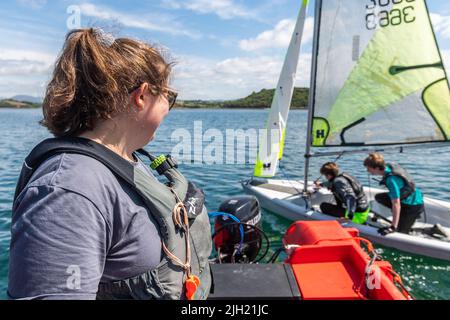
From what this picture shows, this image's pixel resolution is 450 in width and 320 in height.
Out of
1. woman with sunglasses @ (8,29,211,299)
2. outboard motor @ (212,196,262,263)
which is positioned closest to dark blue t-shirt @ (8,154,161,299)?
woman with sunglasses @ (8,29,211,299)

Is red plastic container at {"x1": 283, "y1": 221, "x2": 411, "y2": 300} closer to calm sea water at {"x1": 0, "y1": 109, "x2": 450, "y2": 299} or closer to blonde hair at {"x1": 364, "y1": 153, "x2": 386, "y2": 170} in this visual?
calm sea water at {"x1": 0, "y1": 109, "x2": 450, "y2": 299}

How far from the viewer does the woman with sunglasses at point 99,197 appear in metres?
0.81

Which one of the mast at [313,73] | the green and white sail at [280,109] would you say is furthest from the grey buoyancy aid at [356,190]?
the green and white sail at [280,109]

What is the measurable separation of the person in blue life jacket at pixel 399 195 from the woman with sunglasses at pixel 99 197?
4.80m

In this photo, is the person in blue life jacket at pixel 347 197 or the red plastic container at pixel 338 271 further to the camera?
the person in blue life jacket at pixel 347 197

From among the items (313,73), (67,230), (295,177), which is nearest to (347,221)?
(313,73)

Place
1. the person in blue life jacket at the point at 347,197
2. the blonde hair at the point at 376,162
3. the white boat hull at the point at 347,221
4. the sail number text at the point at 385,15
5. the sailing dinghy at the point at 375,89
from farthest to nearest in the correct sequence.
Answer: the sailing dinghy at the point at 375,89 → the sail number text at the point at 385,15 → the person in blue life jacket at the point at 347,197 → the blonde hair at the point at 376,162 → the white boat hull at the point at 347,221

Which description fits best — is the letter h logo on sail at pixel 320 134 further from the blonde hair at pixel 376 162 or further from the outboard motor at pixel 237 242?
the outboard motor at pixel 237 242

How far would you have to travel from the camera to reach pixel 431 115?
6121 mm

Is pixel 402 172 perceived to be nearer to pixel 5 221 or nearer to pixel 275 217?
pixel 275 217

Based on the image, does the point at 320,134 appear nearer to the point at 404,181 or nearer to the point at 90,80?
the point at 404,181

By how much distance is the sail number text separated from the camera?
5910 millimetres

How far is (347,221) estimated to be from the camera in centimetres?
571
